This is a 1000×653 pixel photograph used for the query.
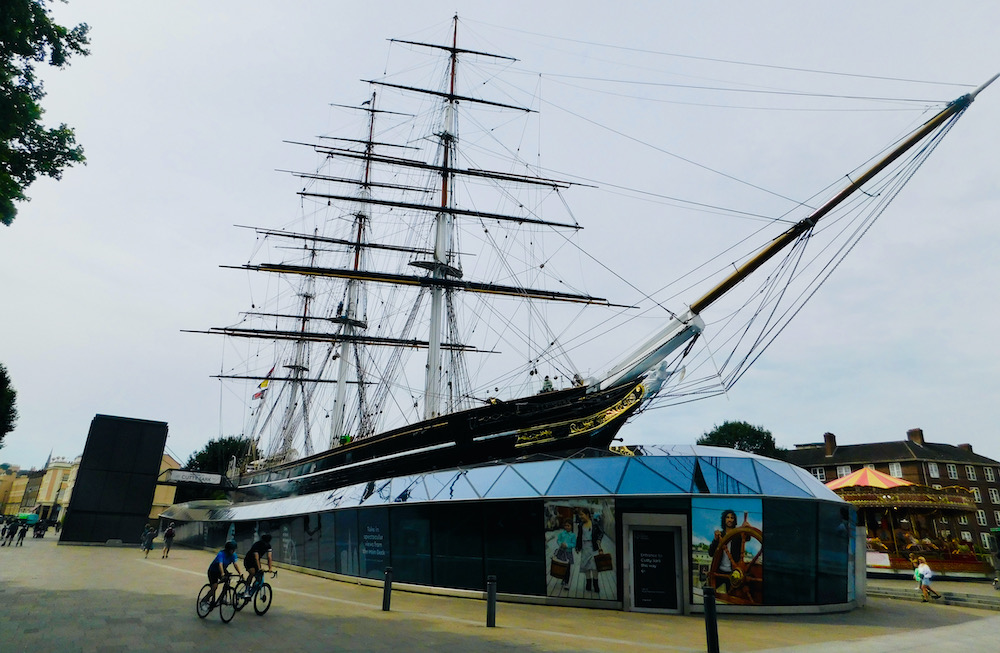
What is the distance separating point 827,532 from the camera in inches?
543

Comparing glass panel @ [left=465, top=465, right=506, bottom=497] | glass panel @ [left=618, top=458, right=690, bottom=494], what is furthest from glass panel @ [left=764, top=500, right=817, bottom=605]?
glass panel @ [left=465, top=465, right=506, bottom=497]

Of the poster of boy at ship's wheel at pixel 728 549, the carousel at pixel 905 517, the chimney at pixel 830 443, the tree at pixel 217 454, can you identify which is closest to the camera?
the poster of boy at ship's wheel at pixel 728 549

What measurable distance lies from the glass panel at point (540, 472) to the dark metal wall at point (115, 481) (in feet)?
90.1

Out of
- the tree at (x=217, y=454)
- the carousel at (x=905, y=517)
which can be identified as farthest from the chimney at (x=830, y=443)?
the tree at (x=217, y=454)

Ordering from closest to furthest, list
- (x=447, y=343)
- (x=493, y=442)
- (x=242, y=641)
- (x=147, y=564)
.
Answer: (x=242, y=641)
(x=493, y=442)
(x=147, y=564)
(x=447, y=343)

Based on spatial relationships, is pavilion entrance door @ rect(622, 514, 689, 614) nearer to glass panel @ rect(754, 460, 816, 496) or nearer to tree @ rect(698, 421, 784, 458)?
glass panel @ rect(754, 460, 816, 496)

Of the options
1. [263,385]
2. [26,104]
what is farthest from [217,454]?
[26,104]

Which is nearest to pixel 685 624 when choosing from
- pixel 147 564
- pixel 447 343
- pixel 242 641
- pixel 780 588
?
pixel 780 588

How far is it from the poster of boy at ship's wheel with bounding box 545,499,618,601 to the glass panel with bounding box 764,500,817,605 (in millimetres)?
3546

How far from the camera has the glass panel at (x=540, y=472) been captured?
14.6 metres

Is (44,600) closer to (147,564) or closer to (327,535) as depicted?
(327,535)

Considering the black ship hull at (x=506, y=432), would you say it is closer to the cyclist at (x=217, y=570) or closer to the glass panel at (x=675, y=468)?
the glass panel at (x=675, y=468)

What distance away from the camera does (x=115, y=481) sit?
3192cm

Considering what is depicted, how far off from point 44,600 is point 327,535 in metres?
9.91
